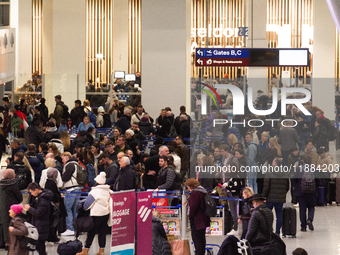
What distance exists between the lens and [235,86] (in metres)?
10.6

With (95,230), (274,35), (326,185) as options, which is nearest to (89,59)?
(274,35)

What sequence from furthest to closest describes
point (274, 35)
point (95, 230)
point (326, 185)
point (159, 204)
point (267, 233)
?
point (274, 35)
point (326, 185)
point (159, 204)
point (95, 230)
point (267, 233)

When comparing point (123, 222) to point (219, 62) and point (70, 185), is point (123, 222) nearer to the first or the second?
point (70, 185)

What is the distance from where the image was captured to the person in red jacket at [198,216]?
853 cm

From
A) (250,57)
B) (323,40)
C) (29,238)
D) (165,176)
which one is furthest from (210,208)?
(323,40)

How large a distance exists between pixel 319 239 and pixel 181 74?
35.9 feet

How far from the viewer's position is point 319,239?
33.5 feet

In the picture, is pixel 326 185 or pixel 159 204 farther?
pixel 326 185

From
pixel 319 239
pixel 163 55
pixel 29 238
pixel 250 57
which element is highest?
pixel 163 55

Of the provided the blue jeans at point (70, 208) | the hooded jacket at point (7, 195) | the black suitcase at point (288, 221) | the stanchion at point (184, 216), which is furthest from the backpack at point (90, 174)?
the black suitcase at point (288, 221)

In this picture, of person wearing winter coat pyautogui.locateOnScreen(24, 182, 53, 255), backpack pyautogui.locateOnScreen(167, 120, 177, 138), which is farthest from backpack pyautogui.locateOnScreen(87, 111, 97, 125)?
person wearing winter coat pyautogui.locateOnScreen(24, 182, 53, 255)

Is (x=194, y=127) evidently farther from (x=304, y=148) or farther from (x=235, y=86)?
(x=304, y=148)

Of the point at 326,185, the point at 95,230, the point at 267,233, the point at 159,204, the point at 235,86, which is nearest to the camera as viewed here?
the point at 267,233

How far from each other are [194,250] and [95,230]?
1.59m
